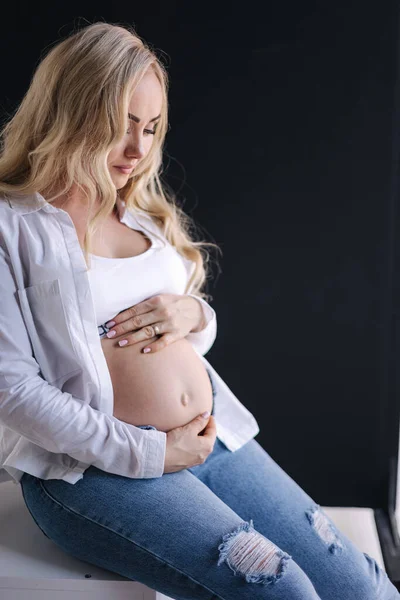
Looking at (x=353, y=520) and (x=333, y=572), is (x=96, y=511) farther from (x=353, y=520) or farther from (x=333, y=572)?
(x=353, y=520)

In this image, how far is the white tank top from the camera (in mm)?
1461

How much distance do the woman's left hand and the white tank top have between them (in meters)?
0.02

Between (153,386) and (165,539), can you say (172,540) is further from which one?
(153,386)

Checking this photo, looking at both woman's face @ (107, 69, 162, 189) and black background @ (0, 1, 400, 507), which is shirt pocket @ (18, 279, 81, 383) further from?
black background @ (0, 1, 400, 507)

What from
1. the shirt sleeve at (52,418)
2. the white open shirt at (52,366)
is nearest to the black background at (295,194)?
the white open shirt at (52,366)

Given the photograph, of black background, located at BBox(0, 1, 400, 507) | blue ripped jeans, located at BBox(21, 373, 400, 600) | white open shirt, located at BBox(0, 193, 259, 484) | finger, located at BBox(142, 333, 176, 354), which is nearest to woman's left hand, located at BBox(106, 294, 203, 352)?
finger, located at BBox(142, 333, 176, 354)

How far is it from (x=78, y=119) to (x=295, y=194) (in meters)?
0.91

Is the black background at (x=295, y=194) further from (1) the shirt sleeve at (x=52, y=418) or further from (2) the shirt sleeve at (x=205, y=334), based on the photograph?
(1) the shirt sleeve at (x=52, y=418)

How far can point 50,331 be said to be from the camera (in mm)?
1347

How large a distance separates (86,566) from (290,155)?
52.8 inches

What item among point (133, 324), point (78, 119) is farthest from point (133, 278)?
point (78, 119)

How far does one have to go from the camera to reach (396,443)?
2.25 metres

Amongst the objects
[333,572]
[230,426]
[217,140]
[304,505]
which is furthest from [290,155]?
[333,572]

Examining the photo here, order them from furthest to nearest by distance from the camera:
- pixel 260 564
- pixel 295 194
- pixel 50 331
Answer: pixel 295 194
pixel 50 331
pixel 260 564
